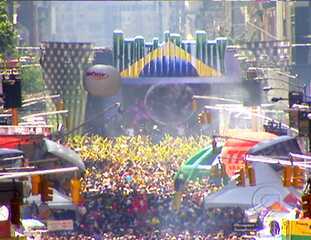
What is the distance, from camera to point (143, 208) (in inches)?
1463

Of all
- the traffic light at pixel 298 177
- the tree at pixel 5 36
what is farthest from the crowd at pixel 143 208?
the tree at pixel 5 36

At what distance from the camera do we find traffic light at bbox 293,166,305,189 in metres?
31.4

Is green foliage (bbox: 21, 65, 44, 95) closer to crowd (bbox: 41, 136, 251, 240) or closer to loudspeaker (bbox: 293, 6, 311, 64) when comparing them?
loudspeaker (bbox: 293, 6, 311, 64)

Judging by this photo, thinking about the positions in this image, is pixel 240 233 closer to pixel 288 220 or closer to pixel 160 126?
pixel 288 220

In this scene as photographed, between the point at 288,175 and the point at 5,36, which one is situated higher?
the point at 5,36

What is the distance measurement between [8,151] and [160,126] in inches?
1296

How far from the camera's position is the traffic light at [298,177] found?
3136 centimetres

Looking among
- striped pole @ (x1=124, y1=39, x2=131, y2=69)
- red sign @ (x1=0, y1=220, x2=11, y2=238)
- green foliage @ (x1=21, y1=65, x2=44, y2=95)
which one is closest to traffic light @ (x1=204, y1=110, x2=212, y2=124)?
green foliage @ (x1=21, y1=65, x2=44, y2=95)

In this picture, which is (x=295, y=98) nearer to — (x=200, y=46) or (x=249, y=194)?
(x=249, y=194)

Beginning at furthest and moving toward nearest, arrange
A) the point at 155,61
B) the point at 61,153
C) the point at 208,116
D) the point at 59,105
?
the point at 155,61
the point at 59,105
the point at 208,116
the point at 61,153

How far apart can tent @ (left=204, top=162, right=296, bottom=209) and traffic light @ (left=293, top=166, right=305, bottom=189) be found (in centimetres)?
300


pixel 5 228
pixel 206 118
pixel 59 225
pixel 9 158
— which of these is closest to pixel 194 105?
pixel 206 118

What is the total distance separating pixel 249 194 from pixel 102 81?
94.6 ft

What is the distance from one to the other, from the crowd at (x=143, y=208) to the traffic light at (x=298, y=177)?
226 centimetres
